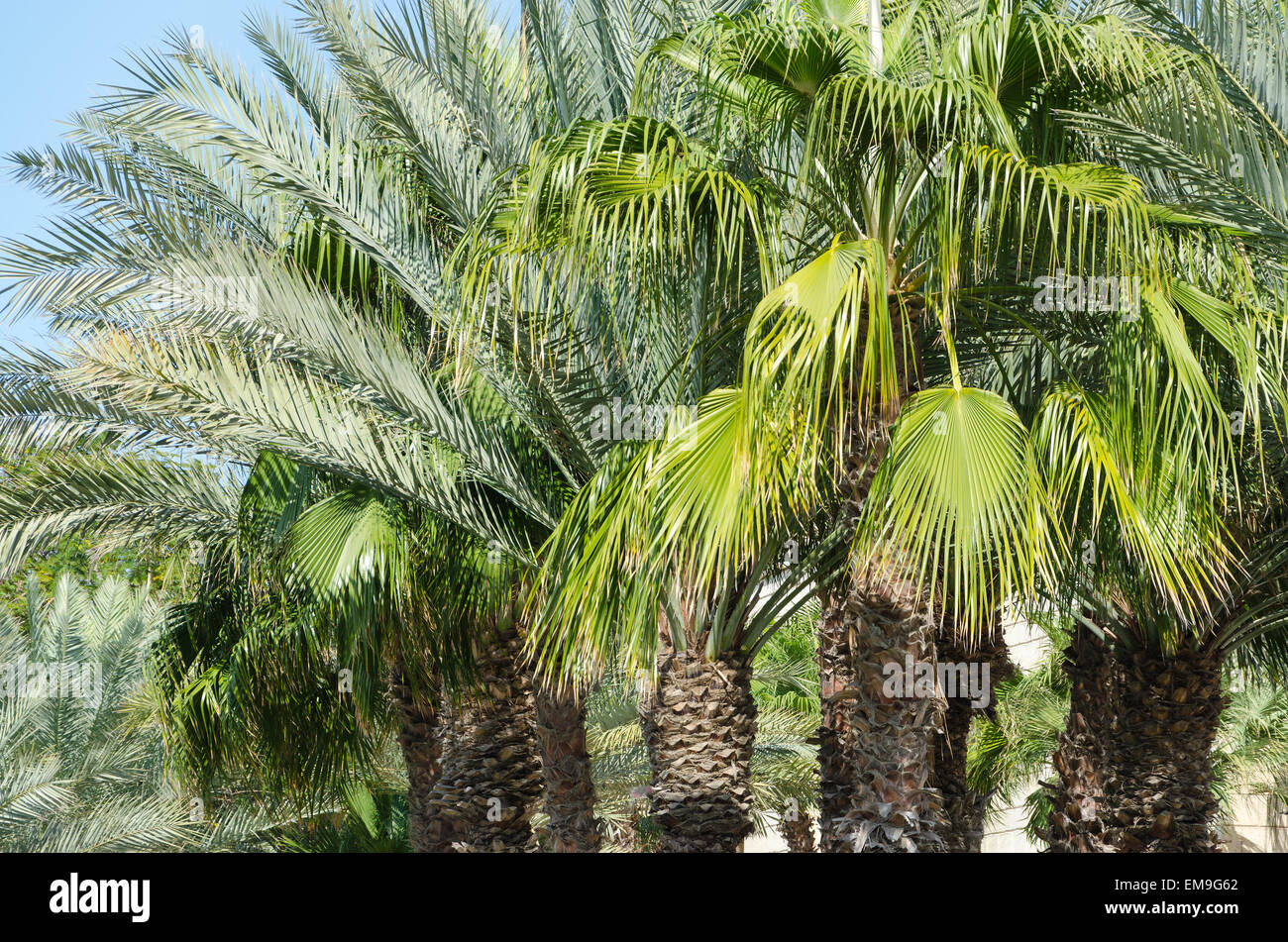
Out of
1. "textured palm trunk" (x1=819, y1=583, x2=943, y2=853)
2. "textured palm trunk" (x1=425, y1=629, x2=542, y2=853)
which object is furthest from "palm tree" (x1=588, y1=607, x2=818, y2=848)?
"textured palm trunk" (x1=819, y1=583, x2=943, y2=853)

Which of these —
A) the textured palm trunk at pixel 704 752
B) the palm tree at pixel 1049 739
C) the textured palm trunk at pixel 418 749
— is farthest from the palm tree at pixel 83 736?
the palm tree at pixel 1049 739

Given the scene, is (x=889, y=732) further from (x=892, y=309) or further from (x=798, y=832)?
(x=798, y=832)

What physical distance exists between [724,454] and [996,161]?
153 centimetres

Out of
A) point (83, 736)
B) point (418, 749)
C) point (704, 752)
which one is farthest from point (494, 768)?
point (83, 736)

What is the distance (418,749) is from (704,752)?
3.22m

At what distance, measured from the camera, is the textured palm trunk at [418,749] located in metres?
9.41

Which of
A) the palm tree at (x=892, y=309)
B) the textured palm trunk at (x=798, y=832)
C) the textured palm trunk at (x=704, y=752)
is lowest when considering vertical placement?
the textured palm trunk at (x=798, y=832)

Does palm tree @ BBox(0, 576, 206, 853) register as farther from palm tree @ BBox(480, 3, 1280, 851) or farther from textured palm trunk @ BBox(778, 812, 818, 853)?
textured palm trunk @ BBox(778, 812, 818, 853)

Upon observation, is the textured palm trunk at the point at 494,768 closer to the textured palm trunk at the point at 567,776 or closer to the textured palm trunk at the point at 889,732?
the textured palm trunk at the point at 567,776

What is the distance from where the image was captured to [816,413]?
4.62m

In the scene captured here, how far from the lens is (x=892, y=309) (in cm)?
549

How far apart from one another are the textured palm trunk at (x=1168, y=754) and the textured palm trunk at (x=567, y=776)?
12.0ft

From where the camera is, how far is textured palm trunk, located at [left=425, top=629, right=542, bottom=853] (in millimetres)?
8758
